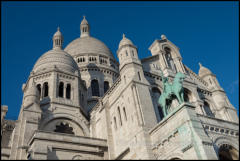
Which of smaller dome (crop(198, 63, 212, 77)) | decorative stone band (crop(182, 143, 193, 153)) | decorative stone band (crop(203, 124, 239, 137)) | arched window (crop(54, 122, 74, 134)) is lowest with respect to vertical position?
decorative stone band (crop(182, 143, 193, 153))

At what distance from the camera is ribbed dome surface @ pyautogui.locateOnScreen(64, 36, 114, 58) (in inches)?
2026

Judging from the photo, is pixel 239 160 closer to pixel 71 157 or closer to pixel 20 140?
pixel 71 157

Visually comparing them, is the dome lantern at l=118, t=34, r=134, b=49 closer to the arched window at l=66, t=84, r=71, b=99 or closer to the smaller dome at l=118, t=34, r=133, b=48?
the smaller dome at l=118, t=34, r=133, b=48

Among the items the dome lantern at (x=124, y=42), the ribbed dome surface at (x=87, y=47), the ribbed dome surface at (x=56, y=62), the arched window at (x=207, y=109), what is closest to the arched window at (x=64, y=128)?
the ribbed dome surface at (x=56, y=62)

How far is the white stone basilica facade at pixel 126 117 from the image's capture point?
20.4m

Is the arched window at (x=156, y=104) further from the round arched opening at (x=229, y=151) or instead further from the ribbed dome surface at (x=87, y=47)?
the ribbed dome surface at (x=87, y=47)

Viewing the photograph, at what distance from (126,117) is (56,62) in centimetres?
1444

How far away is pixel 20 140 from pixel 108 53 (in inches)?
1215

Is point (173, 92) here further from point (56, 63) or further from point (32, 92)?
point (56, 63)

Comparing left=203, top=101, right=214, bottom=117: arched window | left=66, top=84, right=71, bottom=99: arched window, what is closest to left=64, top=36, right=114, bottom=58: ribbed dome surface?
left=66, top=84, right=71, bottom=99: arched window

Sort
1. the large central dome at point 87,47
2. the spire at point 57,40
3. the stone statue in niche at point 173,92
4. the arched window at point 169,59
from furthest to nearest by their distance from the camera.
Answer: the large central dome at point 87,47, the spire at point 57,40, the arched window at point 169,59, the stone statue in niche at point 173,92

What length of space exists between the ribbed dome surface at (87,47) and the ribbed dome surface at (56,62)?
534 inches

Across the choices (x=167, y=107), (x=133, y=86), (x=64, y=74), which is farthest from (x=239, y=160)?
(x=64, y=74)

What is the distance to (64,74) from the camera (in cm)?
3447
